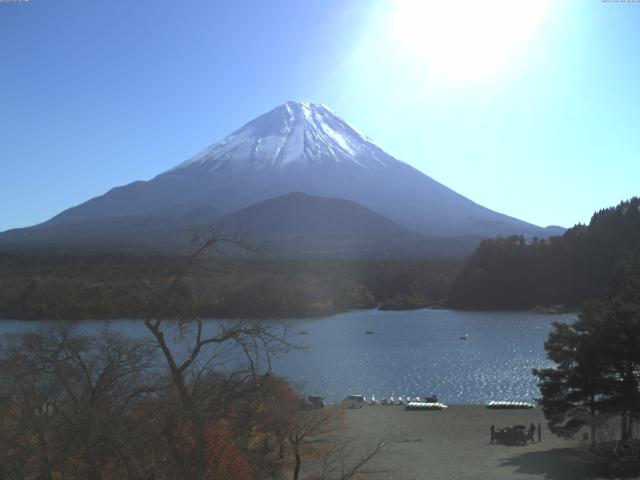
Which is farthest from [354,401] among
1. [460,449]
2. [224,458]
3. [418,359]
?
[224,458]

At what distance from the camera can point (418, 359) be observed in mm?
21422

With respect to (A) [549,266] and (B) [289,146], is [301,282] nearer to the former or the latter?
(A) [549,266]

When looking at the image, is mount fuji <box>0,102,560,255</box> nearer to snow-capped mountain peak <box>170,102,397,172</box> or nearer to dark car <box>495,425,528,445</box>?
snow-capped mountain peak <box>170,102,397,172</box>

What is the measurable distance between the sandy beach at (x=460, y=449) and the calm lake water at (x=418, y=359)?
67.7 inches

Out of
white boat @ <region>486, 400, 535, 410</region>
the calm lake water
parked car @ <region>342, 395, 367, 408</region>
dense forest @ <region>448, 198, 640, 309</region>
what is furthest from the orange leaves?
dense forest @ <region>448, 198, 640, 309</region>

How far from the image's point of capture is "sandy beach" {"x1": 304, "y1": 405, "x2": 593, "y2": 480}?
28.3 feet

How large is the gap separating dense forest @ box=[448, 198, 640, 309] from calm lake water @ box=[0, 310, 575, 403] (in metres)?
8.86

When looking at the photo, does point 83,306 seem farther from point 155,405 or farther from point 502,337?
point 502,337

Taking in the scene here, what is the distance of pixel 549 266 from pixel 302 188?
38.0m

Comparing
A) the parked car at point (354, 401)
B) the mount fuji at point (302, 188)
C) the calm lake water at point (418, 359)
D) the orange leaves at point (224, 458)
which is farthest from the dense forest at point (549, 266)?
the orange leaves at point (224, 458)

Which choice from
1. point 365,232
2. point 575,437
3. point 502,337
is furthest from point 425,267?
point 575,437

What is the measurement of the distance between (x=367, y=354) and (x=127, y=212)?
5479 centimetres

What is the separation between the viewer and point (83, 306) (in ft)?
18.9

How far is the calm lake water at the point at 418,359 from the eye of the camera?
16.5 m
